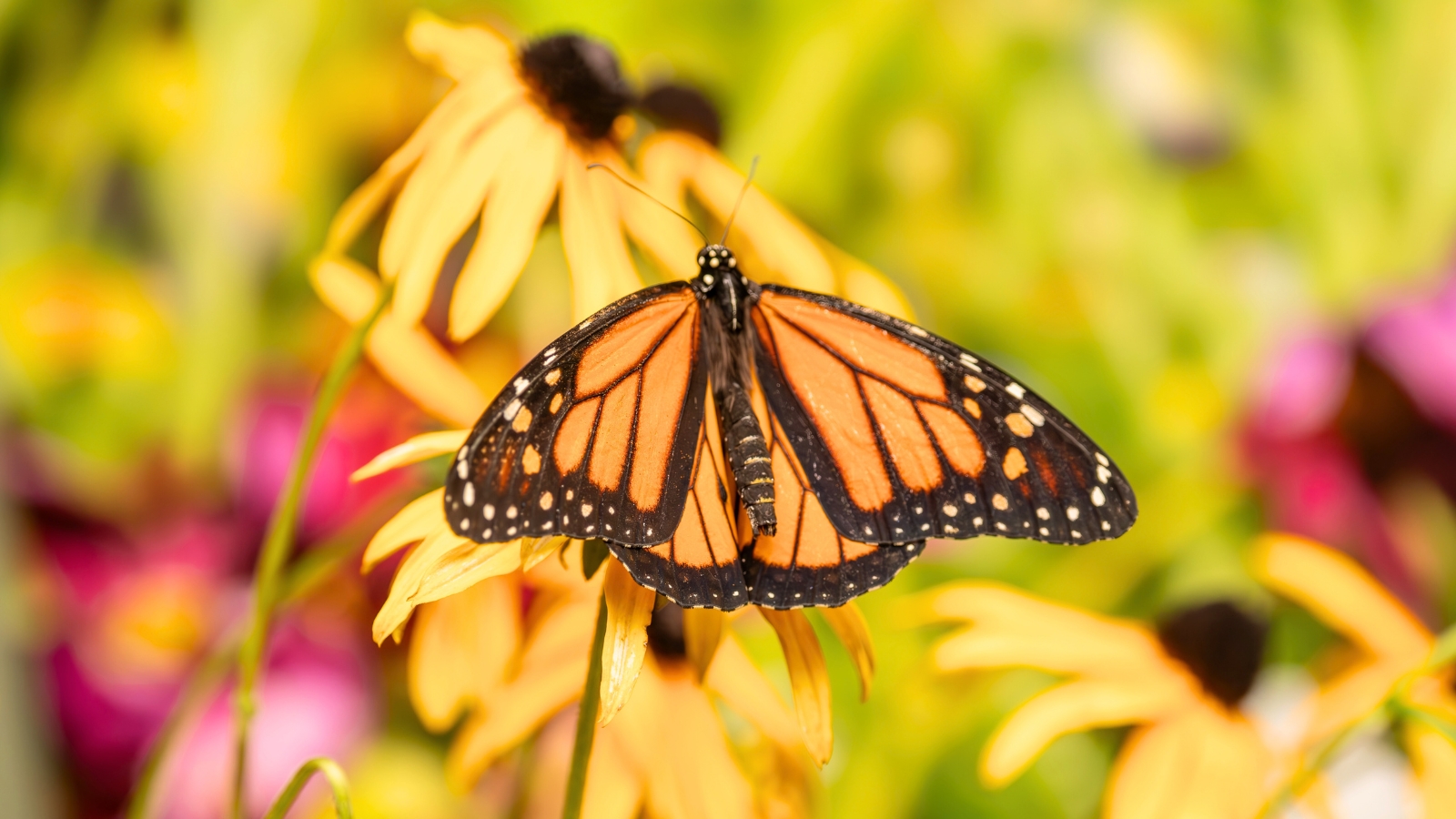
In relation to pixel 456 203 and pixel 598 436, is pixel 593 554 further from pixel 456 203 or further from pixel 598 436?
pixel 456 203

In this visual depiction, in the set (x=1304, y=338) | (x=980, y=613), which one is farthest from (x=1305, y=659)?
(x=980, y=613)

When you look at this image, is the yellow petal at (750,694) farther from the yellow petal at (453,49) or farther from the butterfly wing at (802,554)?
the yellow petal at (453,49)

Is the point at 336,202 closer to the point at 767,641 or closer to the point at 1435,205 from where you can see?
the point at 767,641

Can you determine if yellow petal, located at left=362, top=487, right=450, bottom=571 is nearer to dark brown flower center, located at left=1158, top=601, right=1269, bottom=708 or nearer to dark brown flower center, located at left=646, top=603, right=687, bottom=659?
dark brown flower center, located at left=646, top=603, right=687, bottom=659

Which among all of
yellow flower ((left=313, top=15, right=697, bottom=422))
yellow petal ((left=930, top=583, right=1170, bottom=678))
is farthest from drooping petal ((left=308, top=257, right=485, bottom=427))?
yellow petal ((left=930, top=583, right=1170, bottom=678))

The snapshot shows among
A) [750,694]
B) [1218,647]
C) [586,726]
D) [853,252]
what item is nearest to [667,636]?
[750,694]

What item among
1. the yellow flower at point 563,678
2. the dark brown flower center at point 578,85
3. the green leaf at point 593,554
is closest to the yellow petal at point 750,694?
the yellow flower at point 563,678
